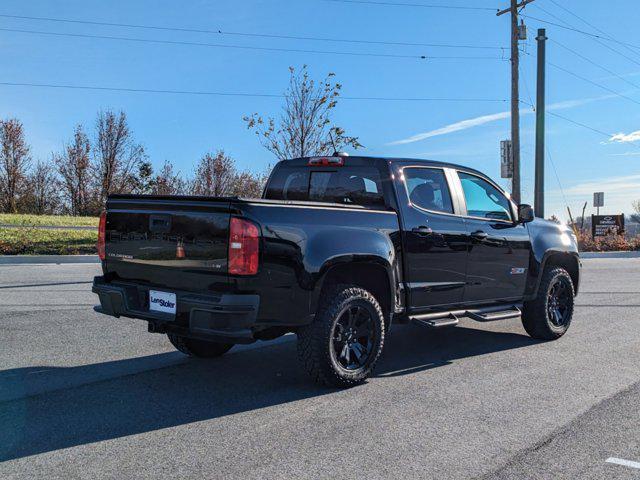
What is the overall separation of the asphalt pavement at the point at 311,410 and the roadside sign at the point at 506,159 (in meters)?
15.6

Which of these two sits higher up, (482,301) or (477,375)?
(482,301)

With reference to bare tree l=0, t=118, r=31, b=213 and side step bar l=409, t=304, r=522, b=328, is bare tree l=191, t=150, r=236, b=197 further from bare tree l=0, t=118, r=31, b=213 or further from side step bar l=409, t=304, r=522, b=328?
side step bar l=409, t=304, r=522, b=328

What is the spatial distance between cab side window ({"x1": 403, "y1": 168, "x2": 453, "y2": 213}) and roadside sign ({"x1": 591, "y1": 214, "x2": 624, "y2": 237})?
2455cm

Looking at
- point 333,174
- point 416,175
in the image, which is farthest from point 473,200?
point 333,174

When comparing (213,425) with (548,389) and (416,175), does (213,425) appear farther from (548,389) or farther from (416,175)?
(416,175)

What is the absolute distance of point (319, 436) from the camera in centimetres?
382

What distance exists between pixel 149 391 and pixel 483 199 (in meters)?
3.92

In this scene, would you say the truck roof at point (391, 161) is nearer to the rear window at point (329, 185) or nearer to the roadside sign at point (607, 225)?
the rear window at point (329, 185)

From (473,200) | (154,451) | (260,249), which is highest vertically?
(473,200)

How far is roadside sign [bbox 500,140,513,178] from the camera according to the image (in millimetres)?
21969

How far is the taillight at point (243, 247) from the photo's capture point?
13.9 ft

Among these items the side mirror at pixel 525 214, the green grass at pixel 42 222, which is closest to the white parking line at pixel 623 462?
the side mirror at pixel 525 214

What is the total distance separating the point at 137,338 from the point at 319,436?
11.8 ft

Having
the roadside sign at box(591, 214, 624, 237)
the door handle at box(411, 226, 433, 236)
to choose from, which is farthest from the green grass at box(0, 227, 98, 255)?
the roadside sign at box(591, 214, 624, 237)
